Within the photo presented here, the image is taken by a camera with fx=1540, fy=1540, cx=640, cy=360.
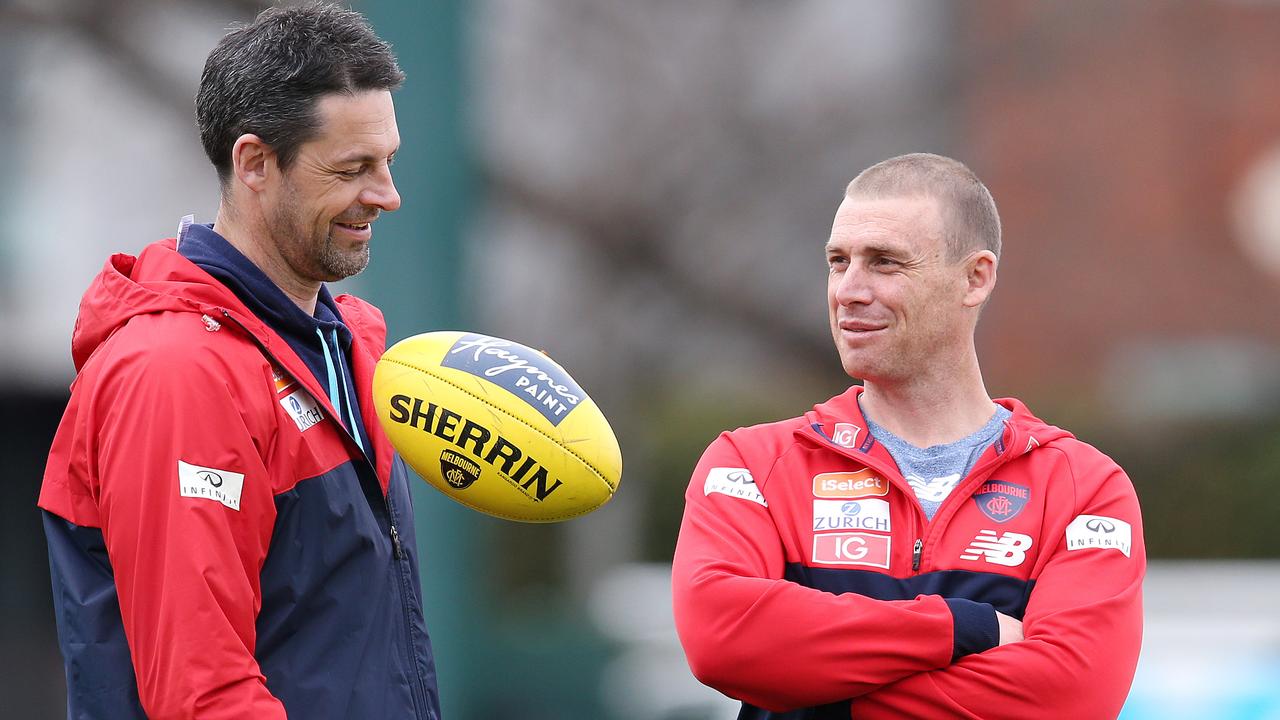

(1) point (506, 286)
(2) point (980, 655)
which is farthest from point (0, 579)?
(2) point (980, 655)

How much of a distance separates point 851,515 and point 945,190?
703 mm

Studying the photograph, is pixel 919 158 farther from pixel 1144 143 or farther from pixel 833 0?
pixel 1144 143

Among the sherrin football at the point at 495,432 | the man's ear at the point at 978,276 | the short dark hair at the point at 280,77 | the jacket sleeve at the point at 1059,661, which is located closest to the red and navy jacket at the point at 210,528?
the sherrin football at the point at 495,432

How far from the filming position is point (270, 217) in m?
3.02

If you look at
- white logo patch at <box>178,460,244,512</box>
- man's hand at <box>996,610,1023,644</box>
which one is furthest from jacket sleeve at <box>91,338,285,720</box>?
man's hand at <box>996,610,1023,644</box>

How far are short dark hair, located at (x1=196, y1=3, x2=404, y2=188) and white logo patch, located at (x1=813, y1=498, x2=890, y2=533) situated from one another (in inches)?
48.1

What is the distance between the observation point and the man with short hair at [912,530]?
9.37 ft

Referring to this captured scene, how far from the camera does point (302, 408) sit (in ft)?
9.56

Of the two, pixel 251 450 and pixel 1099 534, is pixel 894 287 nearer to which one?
pixel 1099 534

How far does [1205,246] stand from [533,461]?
54.5ft

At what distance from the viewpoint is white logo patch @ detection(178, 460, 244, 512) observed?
8.70 ft

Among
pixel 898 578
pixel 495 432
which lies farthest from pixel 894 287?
pixel 495 432

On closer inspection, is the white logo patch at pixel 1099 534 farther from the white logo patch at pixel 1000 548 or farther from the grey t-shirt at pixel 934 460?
the grey t-shirt at pixel 934 460

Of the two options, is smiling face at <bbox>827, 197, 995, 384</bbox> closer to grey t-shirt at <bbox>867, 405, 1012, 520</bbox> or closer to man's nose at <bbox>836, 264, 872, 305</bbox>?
man's nose at <bbox>836, 264, 872, 305</bbox>
